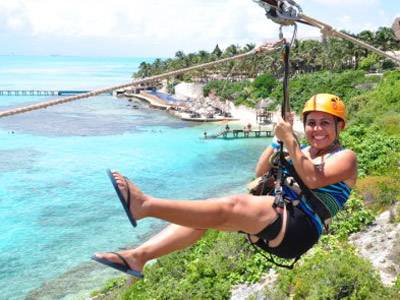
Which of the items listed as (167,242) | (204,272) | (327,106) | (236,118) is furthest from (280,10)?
(236,118)

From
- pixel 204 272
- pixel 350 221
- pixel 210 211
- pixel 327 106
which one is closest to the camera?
pixel 210 211

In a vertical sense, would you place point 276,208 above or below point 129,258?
above

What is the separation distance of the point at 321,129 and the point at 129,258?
1.79 meters

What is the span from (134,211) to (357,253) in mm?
9194

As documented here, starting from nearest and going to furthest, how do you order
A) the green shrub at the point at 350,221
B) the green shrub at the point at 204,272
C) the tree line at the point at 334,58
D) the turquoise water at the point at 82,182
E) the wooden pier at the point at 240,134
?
the green shrub at the point at 204,272
the green shrub at the point at 350,221
the turquoise water at the point at 82,182
the wooden pier at the point at 240,134
the tree line at the point at 334,58

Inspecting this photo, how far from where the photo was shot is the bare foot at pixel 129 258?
352 cm

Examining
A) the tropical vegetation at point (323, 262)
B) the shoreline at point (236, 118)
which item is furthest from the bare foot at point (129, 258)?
the shoreline at point (236, 118)

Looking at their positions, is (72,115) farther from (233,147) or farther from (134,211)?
(134,211)

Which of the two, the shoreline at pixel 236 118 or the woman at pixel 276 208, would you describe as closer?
the woman at pixel 276 208

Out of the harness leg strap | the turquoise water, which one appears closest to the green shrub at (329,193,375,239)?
the turquoise water

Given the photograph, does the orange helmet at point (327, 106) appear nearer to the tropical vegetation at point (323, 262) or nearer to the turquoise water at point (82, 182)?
the tropical vegetation at point (323, 262)

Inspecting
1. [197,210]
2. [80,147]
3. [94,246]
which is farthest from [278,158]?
[80,147]

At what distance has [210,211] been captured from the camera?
11.0ft

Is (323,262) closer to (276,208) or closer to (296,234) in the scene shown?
(296,234)
